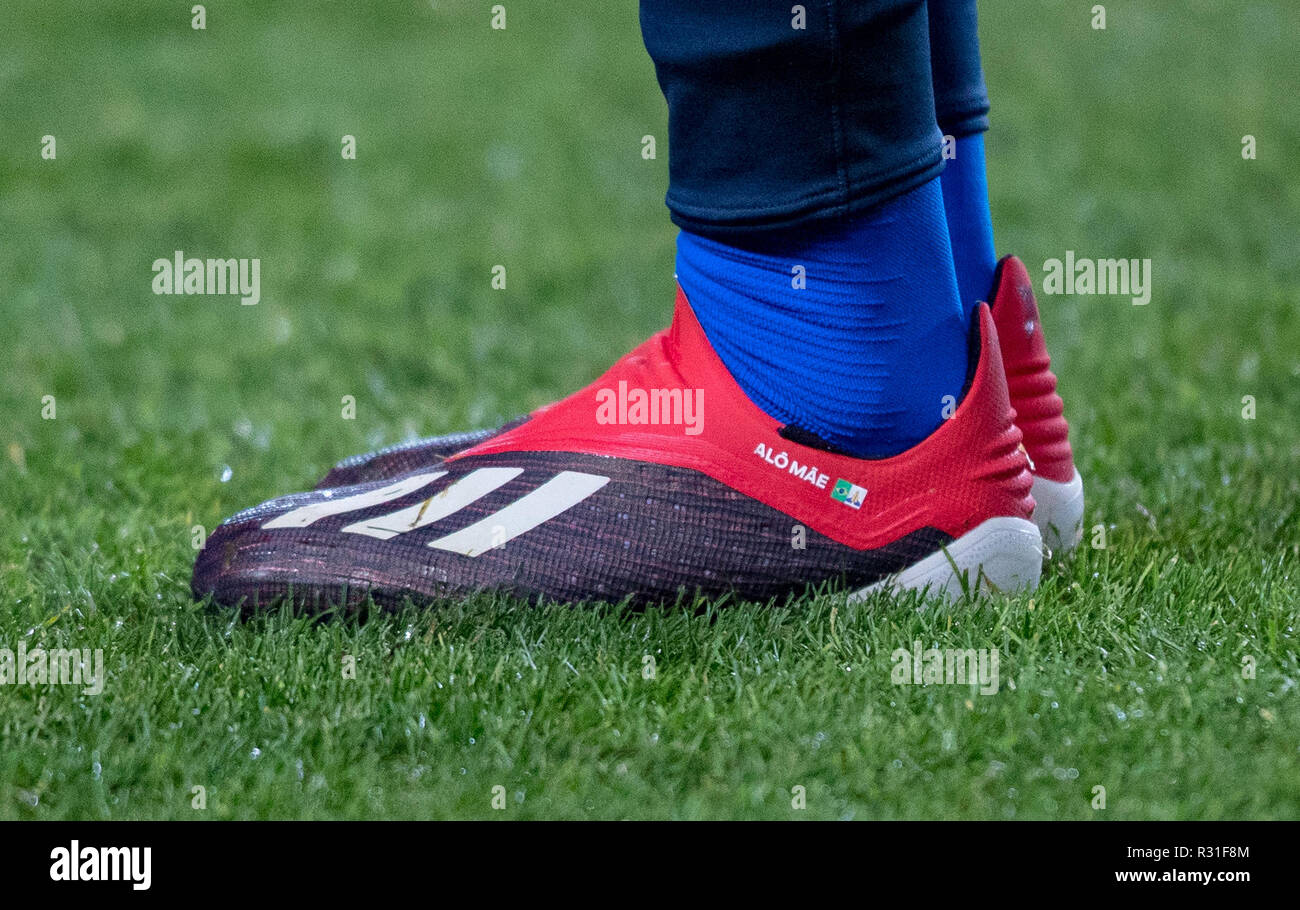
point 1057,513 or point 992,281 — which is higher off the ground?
point 992,281

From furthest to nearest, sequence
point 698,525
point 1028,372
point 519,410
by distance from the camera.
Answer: point 519,410
point 1028,372
point 698,525

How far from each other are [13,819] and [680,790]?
67cm

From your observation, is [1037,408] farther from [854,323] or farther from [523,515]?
[523,515]

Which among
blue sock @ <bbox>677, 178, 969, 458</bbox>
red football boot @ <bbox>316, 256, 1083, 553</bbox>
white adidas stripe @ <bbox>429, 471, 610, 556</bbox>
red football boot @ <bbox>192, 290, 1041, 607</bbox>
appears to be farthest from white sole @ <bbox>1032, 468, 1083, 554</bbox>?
white adidas stripe @ <bbox>429, 471, 610, 556</bbox>

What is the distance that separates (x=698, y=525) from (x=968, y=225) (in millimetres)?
659

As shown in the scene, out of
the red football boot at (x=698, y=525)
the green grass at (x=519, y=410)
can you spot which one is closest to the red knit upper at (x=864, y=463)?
the red football boot at (x=698, y=525)

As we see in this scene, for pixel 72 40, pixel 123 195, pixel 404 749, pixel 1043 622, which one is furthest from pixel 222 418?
pixel 72 40

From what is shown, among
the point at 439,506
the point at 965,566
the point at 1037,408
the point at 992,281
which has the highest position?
the point at 992,281

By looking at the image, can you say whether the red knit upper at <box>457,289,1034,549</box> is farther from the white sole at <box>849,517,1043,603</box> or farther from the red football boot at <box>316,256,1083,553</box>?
the red football boot at <box>316,256,1083,553</box>

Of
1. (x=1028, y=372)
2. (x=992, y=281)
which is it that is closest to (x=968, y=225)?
(x=992, y=281)

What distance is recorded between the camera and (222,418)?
3.35 m

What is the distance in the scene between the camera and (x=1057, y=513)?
2.23m

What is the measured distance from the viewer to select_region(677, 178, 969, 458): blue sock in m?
1.93

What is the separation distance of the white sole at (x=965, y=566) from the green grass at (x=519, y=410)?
0.04 meters
